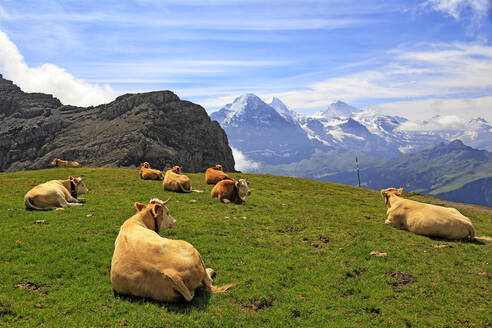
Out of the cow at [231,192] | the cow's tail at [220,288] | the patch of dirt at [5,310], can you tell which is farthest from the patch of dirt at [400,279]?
the cow at [231,192]

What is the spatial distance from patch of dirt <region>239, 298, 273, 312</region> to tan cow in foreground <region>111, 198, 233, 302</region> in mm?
941

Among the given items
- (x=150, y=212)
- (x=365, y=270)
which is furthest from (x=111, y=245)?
(x=365, y=270)

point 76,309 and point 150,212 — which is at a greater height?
point 150,212

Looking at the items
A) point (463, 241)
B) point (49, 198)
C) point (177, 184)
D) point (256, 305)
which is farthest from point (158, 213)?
point (463, 241)

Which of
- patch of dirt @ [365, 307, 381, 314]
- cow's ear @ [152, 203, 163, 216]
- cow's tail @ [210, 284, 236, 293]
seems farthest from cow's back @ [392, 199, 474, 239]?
cow's ear @ [152, 203, 163, 216]

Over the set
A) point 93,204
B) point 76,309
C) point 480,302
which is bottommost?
point 480,302

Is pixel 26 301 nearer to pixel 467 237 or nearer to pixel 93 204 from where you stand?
pixel 93 204

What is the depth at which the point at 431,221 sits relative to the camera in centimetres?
1756

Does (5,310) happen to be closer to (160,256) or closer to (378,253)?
(160,256)

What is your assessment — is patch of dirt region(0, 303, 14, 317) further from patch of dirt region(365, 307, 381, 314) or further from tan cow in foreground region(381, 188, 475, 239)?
tan cow in foreground region(381, 188, 475, 239)

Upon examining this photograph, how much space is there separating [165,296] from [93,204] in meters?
14.0

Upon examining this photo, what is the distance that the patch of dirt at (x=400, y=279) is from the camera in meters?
11.6

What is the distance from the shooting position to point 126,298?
949 cm

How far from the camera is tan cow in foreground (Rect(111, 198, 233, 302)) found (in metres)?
9.10
